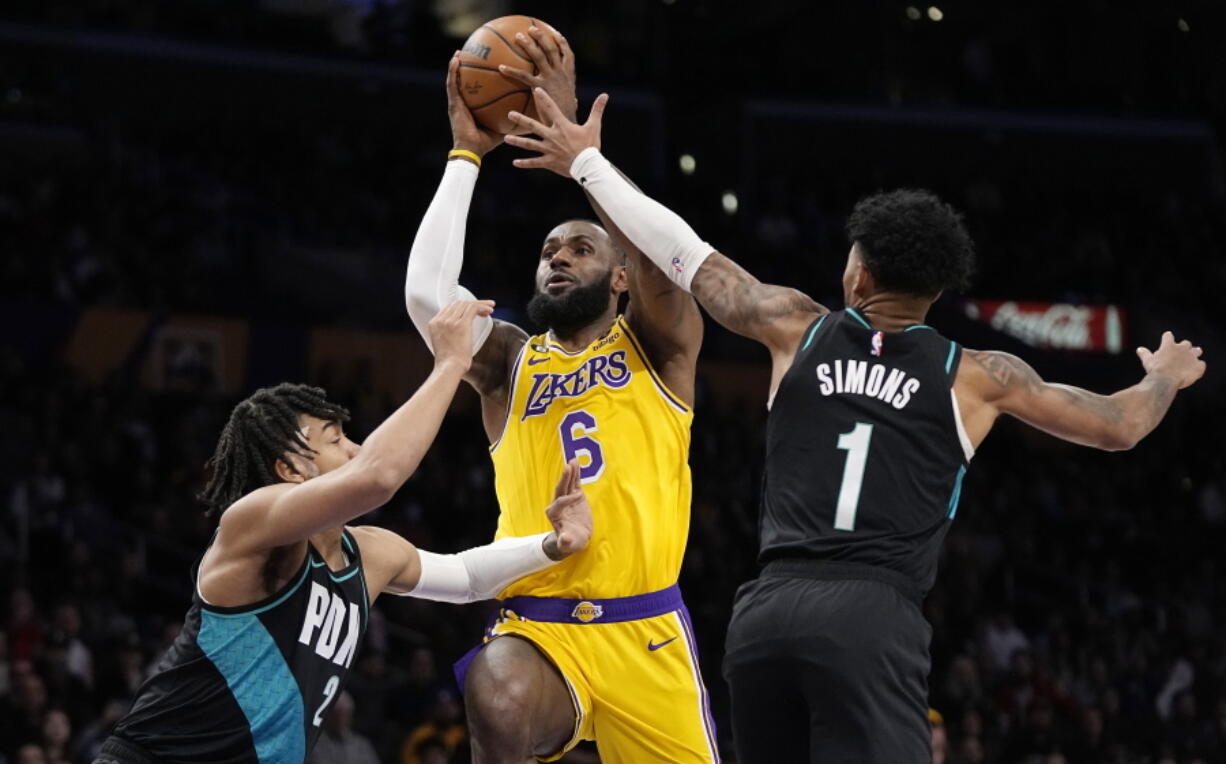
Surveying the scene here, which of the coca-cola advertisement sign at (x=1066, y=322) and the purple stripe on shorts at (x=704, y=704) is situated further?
the coca-cola advertisement sign at (x=1066, y=322)

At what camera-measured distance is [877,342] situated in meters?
4.40

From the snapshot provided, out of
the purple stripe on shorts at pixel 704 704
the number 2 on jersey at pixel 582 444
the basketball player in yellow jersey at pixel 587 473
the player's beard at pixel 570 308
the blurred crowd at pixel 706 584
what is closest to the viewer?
the basketball player in yellow jersey at pixel 587 473

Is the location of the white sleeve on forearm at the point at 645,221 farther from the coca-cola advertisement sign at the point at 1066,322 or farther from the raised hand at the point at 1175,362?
the coca-cola advertisement sign at the point at 1066,322

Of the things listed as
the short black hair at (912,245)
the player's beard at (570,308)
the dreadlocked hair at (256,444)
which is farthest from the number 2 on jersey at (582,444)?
the short black hair at (912,245)

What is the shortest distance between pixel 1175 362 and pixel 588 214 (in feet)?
61.9

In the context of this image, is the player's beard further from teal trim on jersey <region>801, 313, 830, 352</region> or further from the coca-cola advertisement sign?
the coca-cola advertisement sign

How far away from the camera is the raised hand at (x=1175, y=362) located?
4855mm

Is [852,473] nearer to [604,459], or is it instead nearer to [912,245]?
[912,245]

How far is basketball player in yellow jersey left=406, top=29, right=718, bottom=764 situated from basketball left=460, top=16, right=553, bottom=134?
6 cm

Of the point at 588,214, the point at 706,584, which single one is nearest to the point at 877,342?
the point at 706,584

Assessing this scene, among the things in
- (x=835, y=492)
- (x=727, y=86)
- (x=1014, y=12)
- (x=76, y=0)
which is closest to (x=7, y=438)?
(x=76, y=0)

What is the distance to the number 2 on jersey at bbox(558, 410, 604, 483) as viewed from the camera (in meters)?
5.90

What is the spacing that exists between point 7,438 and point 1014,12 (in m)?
18.5

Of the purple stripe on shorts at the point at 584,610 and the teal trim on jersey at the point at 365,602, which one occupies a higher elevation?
the teal trim on jersey at the point at 365,602
